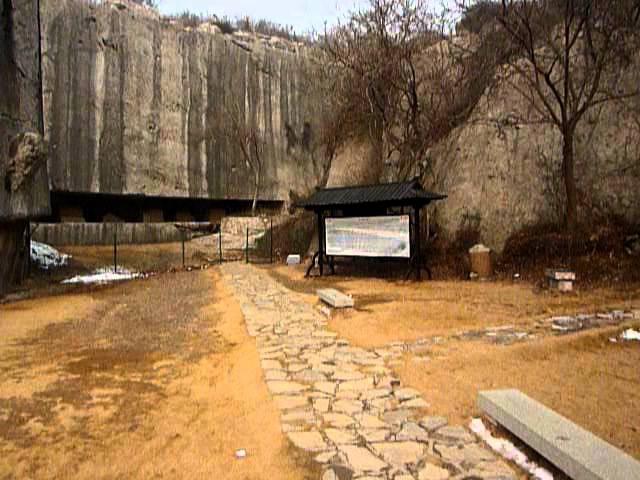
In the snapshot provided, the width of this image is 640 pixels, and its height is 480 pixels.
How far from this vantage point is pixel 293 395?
14.4ft

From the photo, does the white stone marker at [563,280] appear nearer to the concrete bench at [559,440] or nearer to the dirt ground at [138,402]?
the dirt ground at [138,402]

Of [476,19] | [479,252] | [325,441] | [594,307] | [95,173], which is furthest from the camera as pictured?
[95,173]

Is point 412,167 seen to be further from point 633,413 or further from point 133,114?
point 133,114

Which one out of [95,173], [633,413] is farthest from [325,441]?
[95,173]

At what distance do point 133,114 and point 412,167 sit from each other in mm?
16549

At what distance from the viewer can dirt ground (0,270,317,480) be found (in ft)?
10.6

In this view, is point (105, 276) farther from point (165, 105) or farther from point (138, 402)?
point (165, 105)

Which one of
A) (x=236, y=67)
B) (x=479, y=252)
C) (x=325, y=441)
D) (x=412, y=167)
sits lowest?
(x=325, y=441)

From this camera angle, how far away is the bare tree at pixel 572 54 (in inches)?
472

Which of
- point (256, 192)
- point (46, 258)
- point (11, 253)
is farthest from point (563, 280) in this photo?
point (256, 192)

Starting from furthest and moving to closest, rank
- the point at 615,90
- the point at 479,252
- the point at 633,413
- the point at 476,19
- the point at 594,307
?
the point at 476,19, the point at 615,90, the point at 479,252, the point at 594,307, the point at 633,413

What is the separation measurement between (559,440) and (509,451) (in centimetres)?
41

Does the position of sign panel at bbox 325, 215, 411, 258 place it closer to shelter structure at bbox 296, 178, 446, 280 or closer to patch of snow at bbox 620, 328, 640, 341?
shelter structure at bbox 296, 178, 446, 280

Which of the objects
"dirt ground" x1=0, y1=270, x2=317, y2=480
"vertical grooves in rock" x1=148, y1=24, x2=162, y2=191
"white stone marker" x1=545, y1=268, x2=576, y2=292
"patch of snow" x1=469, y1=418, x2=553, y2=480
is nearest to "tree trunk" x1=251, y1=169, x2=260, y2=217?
"vertical grooves in rock" x1=148, y1=24, x2=162, y2=191
